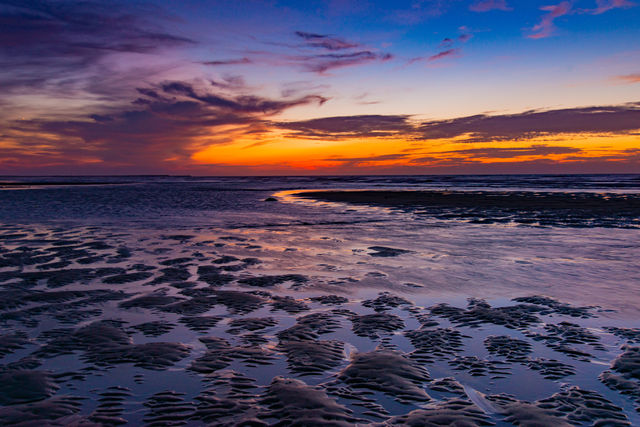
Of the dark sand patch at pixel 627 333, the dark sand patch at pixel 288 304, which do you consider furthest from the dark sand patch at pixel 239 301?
the dark sand patch at pixel 627 333

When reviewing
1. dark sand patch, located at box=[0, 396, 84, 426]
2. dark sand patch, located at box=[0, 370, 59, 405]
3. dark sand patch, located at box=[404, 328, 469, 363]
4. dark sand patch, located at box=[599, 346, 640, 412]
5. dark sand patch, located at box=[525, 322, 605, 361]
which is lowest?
dark sand patch, located at box=[525, 322, 605, 361]

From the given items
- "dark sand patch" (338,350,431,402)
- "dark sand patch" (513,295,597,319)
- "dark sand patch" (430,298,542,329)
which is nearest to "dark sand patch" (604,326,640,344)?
"dark sand patch" (513,295,597,319)

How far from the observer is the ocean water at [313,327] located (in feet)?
13.5

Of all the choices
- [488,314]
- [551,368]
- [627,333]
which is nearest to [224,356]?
[551,368]

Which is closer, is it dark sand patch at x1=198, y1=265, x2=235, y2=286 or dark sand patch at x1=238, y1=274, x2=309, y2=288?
dark sand patch at x1=238, y1=274, x2=309, y2=288

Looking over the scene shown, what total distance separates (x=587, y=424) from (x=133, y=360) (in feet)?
16.1

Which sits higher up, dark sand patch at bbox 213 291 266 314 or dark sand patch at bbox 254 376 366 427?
dark sand patch at bbox 213 291 266 314

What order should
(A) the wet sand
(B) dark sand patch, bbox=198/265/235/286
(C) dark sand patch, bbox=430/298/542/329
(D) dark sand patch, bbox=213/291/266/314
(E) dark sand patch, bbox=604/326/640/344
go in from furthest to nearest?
(B) dark sand patch, bbox=198/265/235/286
(D) dark sand patch, bbox=213/291/266/314
(C) dark sand patch, bbox=430/298/542/329
(E) dark sand patch, bbox=604/326/640/344
(A) the wet sand

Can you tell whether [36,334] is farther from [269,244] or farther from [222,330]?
[269,244]

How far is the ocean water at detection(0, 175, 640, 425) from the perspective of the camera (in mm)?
4102

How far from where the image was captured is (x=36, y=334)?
18.9 feet

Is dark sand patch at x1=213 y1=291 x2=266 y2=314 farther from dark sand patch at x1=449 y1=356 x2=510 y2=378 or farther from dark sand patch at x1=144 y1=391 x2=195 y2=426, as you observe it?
dark sand patch at x1=449 y1=356 x2=510 y2=378

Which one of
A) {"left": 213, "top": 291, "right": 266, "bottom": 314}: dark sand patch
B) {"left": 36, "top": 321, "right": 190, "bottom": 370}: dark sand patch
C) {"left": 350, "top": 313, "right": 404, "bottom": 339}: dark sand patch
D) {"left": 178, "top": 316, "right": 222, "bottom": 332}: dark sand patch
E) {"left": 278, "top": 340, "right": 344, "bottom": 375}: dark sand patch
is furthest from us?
{"left": 213, "top": 291, "right": 266, "bottom": 314}: dark sand patch

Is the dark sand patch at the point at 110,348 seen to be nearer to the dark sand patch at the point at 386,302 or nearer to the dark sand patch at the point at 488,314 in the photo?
the dark sand patch at the point at 386,302
